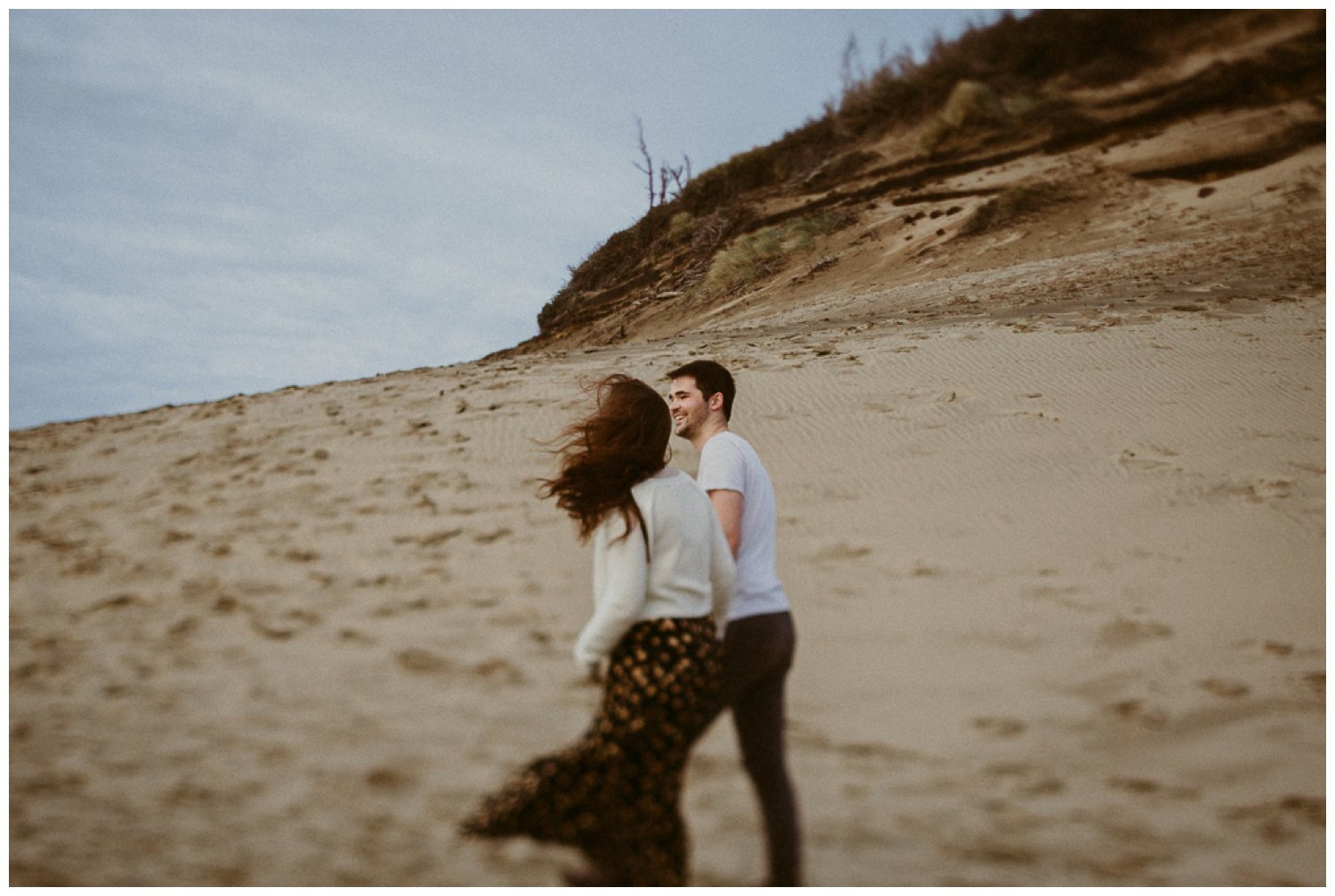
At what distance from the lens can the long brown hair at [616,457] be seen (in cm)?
222

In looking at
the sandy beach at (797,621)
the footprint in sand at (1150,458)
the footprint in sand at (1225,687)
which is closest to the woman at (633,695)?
the sandy beach at (797,621)

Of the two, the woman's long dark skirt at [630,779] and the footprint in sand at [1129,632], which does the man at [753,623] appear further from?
the footprint in sand at [1129,632]

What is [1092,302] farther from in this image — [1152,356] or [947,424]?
[947,424]

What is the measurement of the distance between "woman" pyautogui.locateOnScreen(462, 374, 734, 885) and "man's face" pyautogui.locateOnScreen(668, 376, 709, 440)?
72 cm

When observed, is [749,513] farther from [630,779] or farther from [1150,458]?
[1150,458]

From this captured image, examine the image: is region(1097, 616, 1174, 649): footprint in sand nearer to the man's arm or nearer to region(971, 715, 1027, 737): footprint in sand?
region(971, 715, 1027, 737): footprint in sand

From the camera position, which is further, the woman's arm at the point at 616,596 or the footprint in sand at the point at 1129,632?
the footprint in sand at the point at 1129,632

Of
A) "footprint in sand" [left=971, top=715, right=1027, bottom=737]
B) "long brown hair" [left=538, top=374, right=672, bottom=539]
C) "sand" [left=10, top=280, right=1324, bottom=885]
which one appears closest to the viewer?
"long brown hair" [left=538, top=374, right=672, bottom=539]

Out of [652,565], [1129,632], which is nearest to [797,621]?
[1129,632]

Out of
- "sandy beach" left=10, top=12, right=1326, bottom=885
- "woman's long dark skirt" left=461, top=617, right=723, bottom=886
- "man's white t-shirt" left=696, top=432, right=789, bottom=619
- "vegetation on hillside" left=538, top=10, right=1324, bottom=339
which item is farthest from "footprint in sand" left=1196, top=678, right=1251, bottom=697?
"vegetation on hillside" left=538, top=10, right=1324, bottom=339

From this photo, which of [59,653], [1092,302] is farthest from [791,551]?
[1092,302]

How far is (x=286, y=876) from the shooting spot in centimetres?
253

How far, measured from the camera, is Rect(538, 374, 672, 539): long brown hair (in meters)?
2.22

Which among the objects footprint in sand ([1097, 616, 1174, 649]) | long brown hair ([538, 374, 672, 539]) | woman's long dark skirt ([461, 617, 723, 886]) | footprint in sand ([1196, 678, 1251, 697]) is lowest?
footprint in sand ([1196, 678, 1251, 697])
